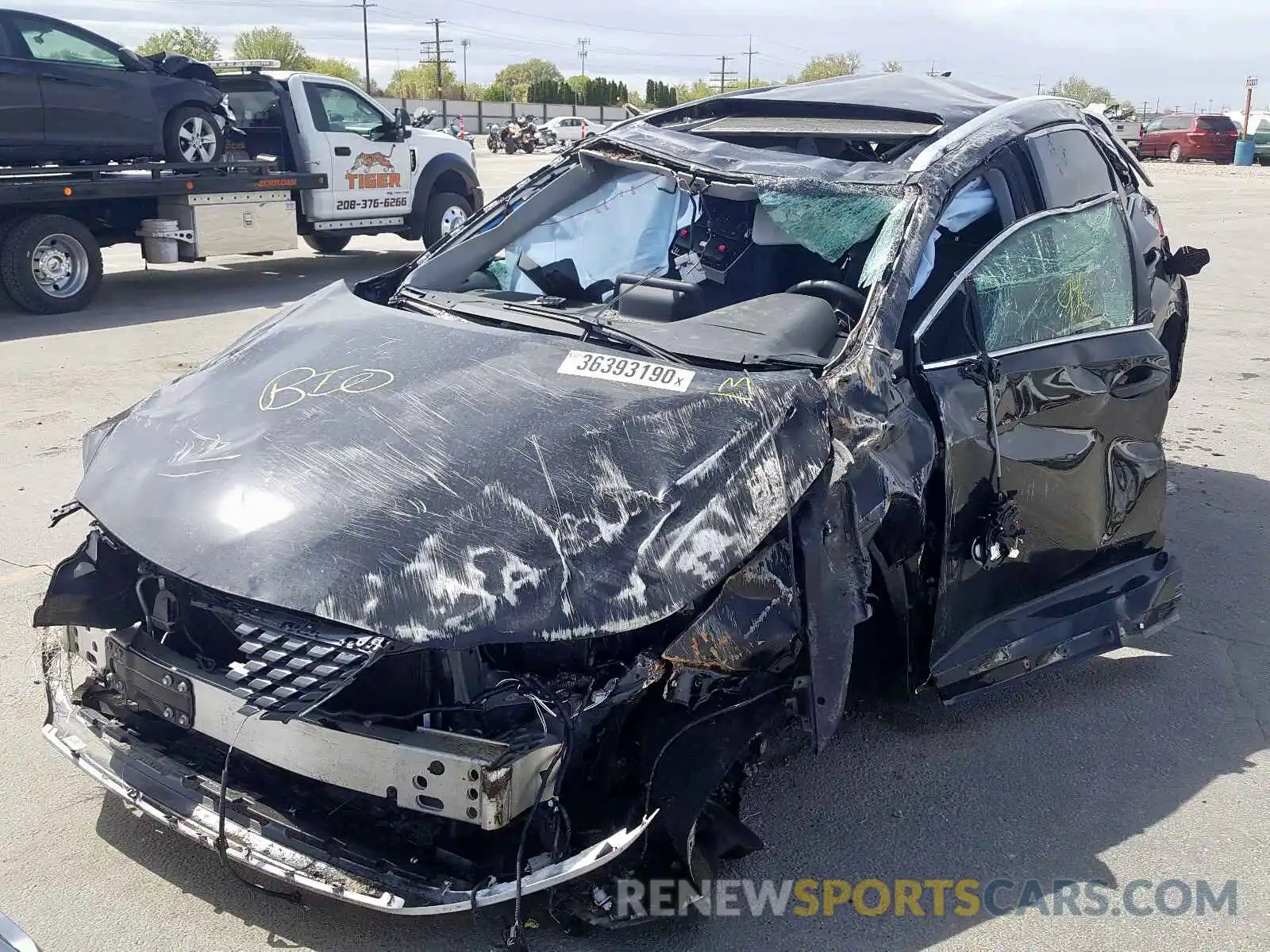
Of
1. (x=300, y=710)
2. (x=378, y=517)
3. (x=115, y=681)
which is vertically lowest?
(x=115, y=681)

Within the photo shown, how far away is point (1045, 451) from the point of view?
12.1ft

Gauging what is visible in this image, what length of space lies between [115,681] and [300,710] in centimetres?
86

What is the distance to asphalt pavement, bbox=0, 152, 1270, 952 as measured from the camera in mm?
2826

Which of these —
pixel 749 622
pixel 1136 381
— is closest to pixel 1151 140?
pixel 1136 381

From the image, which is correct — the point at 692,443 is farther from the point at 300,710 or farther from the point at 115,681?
the point at 115,681

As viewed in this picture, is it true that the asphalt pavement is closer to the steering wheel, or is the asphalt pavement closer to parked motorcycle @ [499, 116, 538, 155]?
the steering wheel

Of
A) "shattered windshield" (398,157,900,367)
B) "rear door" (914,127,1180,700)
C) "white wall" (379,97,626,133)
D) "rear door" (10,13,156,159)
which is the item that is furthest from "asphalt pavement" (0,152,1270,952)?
"white wall" (379,97,626,133)

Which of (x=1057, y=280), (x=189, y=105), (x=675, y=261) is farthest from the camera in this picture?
(x=189, y=105)

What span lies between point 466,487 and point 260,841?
2.98 ft

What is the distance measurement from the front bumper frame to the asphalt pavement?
26 centimetres

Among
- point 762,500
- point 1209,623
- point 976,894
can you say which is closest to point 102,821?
point 762,500

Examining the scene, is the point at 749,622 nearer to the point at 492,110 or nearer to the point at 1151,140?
the point at 1151,140

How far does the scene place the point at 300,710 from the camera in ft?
7.93

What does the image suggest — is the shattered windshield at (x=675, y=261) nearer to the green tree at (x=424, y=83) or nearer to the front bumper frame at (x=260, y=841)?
the front bumper frame at (x=260, y=841)
